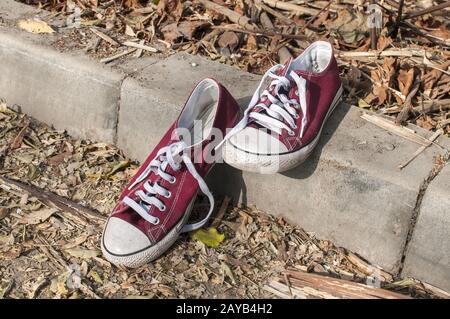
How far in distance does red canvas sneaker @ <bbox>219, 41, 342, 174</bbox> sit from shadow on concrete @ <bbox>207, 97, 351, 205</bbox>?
2.1 inches

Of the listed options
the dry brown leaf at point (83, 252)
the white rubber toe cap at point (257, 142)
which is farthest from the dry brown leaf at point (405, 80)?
the dry brown leaf at point (83, 252)

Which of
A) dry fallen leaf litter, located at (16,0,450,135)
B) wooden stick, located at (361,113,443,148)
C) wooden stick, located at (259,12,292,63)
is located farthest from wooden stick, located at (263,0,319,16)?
wooden stick, located at (361,113,443,148)

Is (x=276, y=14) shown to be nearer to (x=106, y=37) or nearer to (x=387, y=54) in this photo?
(x=387, y=54)

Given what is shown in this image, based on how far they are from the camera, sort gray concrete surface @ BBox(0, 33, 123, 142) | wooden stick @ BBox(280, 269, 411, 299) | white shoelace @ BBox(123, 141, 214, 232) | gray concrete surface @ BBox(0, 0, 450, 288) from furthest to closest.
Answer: gray concrete surface @ BBox(0, 33, 123, 142) → white shoelace @ BBox(123, 141, 214, 232) → gray concrete surface @ BBox(0, 0, 450, 288) → wooden stick @ BBox(280, 269, 411, 299)

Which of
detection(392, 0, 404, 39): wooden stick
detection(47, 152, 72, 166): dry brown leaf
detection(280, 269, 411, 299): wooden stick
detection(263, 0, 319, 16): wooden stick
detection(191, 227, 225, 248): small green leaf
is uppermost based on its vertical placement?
detection(392, 0, 404, 39): wooden stick

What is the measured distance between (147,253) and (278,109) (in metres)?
0.80

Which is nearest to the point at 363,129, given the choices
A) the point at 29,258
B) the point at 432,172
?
the point at 432,172

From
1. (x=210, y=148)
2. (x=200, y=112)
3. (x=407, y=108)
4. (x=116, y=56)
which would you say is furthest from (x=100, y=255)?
(x=407, y=108)

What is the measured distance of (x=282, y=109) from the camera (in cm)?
303

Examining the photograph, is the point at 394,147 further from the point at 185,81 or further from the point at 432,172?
the point at 185,81

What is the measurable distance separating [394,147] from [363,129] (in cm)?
18

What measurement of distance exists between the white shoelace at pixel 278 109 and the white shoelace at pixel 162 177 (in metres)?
0.15

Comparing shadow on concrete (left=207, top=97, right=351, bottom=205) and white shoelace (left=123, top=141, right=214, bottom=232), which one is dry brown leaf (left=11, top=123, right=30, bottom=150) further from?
shadow on concrete (left=207, top=97, right=351, bottom=205)

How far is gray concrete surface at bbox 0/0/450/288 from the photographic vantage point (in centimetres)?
292
